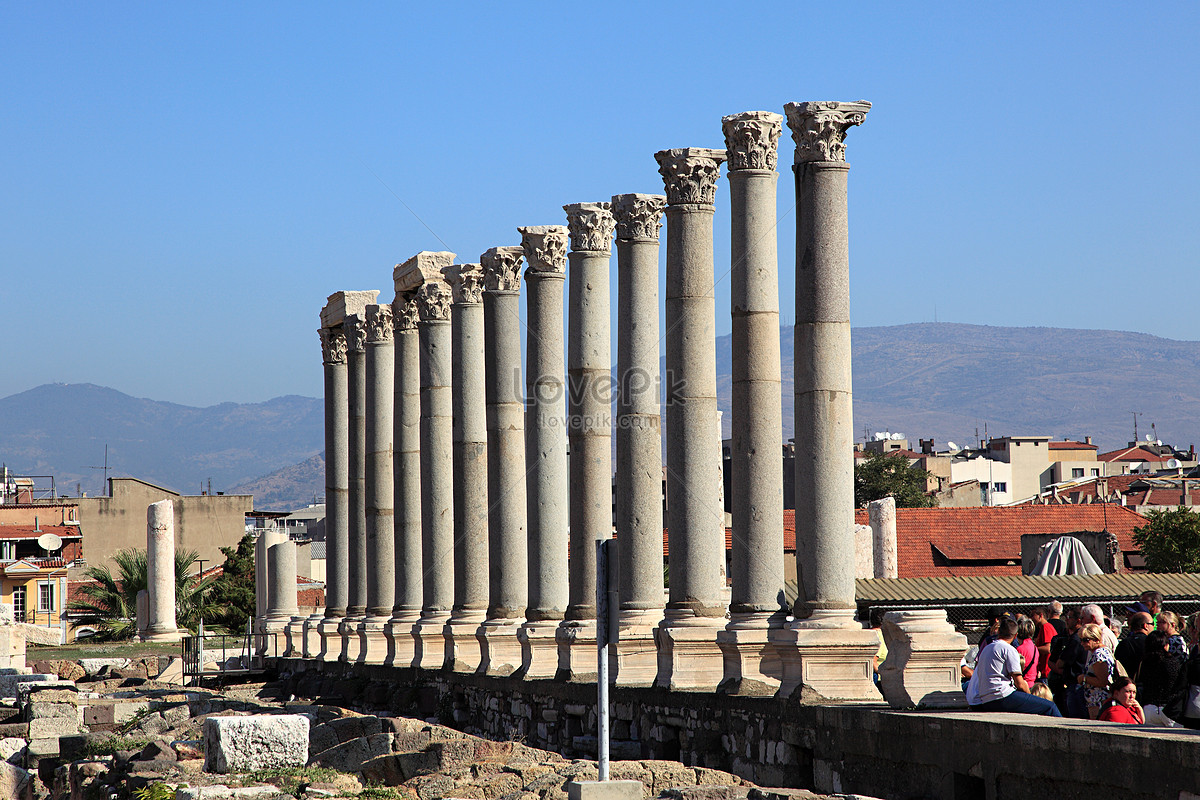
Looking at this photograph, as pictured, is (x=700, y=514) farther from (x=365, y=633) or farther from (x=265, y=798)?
(x=365, y=633)

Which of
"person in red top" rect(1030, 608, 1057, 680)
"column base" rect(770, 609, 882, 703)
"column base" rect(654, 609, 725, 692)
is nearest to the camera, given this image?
"person in red top" rect(1030, 608, 1057, 680)

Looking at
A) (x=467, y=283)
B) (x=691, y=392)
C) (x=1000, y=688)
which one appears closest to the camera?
(x=1000, y=688)

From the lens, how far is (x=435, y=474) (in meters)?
32.3

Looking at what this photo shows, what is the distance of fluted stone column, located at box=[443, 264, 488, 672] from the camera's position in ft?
98.9

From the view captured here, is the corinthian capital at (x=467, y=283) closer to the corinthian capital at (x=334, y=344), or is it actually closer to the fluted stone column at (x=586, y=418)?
the fluted stone column at (x=586, y=418)

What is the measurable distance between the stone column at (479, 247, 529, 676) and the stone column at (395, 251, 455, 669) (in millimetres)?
2762

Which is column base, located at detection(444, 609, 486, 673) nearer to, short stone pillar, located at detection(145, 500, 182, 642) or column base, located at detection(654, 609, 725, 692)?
column base, located at detection(654, 609, 725, 692)

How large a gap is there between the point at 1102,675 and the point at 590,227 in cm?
1332

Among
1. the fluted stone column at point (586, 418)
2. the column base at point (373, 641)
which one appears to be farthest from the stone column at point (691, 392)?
the column base at point (373, 641)

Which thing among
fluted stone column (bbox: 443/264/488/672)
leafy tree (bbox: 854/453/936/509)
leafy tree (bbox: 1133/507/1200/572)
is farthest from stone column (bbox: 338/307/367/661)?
leafy tree (bbox: 854/453/936/509)

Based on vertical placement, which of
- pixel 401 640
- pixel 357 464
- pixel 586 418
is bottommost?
pixel 401 640

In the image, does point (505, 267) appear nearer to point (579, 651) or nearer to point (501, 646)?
point (501, 646)

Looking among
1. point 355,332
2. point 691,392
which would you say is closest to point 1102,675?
point 691,392

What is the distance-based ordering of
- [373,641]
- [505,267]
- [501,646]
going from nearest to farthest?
[501,646]
[505,267]
[373,641]
